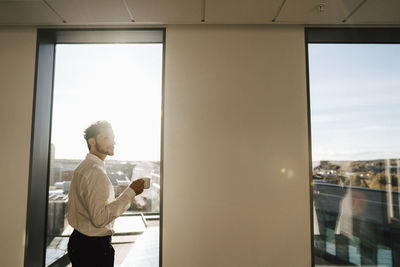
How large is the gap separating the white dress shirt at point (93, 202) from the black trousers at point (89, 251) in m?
0.04

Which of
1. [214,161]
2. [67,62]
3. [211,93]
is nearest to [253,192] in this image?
[214,161]

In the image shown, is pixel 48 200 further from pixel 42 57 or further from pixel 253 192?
pixel 253 192

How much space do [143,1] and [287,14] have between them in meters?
1.32

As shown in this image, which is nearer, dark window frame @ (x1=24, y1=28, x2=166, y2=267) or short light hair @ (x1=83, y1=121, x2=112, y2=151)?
short light hair @ (x1=83, y1=121, x2=112, y2=151)

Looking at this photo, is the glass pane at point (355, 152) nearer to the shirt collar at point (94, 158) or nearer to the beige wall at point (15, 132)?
the shirt collar at point (94, 158)

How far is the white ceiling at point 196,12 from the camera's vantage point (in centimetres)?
215

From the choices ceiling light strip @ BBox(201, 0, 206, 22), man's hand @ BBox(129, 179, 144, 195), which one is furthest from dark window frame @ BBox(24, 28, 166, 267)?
man's hand @ BBox(129, 179, 144, 195)

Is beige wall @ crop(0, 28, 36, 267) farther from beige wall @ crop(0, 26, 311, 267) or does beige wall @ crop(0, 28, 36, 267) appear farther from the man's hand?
the man's hand

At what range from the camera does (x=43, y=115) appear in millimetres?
2631

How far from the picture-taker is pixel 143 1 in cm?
212

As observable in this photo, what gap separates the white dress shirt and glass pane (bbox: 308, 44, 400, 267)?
194 centimetres

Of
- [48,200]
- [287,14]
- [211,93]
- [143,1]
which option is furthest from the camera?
[48,200]

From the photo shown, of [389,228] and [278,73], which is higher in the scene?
[278,73]

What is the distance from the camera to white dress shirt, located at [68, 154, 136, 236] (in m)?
1.60
